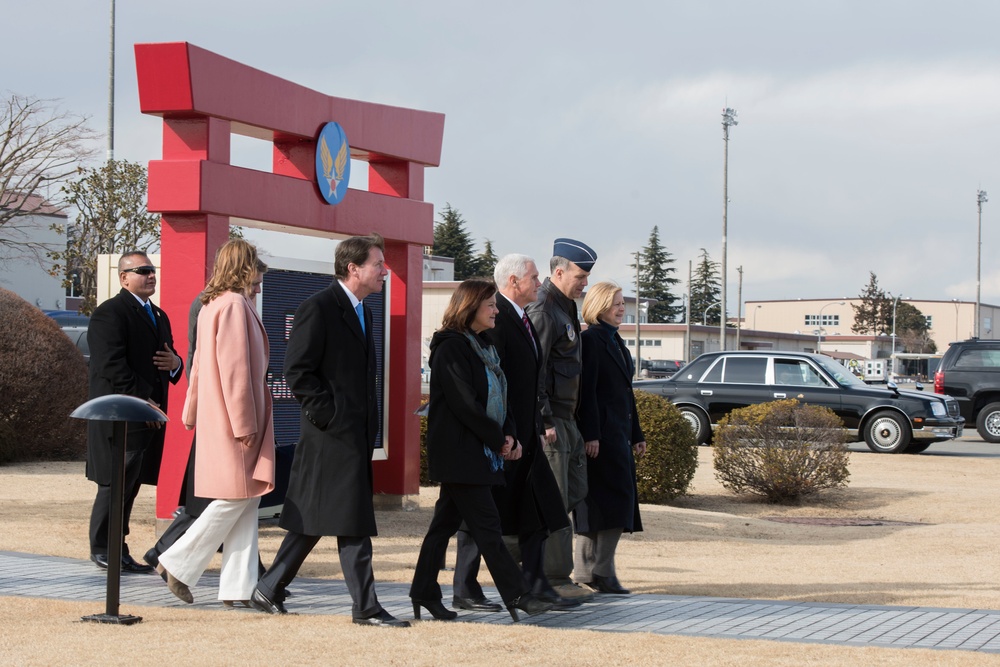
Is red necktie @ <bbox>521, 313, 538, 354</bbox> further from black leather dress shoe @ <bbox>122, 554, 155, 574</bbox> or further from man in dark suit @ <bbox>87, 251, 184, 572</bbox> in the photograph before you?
black leather dress shoe @ <bbox>122, 554, 155, 574</bbox>

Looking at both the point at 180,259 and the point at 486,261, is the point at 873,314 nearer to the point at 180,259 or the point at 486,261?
the point at 486,261

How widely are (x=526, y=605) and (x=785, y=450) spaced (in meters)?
8.32

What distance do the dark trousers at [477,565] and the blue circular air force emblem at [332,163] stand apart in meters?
4.53

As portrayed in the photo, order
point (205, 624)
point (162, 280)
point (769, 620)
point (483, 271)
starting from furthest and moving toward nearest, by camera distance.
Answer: point (483, 271), point (162, 280), point (769, 620), point (205, 624)

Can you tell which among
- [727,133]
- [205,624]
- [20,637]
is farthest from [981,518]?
[727,133]

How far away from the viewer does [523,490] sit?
688cm

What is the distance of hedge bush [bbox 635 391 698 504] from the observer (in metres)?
13.5

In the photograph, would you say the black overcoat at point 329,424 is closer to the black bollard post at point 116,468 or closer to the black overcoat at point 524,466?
the black bollard post at point 116,468

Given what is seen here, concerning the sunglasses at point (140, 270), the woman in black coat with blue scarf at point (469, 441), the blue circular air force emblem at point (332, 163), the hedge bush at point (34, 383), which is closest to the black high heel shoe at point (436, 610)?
the woman in black coat with blue scarf at point (469, 441)

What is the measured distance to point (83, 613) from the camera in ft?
21.0

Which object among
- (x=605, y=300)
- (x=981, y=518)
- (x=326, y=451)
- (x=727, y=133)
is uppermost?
(x=727, y=133)

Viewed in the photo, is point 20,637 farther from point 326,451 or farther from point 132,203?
point 132,203

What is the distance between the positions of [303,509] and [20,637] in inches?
54.9

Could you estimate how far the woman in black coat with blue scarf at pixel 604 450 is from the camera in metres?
7.72
